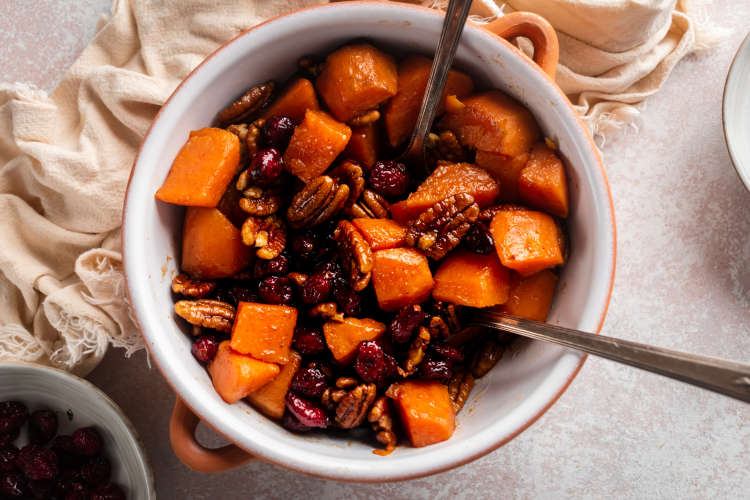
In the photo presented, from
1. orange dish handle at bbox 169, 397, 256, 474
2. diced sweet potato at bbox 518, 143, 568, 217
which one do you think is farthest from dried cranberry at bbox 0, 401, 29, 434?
diced sweet potato at bbox 518, 143, 568, 217

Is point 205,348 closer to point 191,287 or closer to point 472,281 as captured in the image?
point 191,287

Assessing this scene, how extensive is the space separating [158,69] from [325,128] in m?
0.58

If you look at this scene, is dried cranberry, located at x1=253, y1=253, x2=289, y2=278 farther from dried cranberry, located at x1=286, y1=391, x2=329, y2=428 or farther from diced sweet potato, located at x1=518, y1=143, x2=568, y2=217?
diced sweet potato, located at x1=518, y1=143, x2=568, y2=217

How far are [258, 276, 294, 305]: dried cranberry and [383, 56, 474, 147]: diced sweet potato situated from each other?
43 centimetres

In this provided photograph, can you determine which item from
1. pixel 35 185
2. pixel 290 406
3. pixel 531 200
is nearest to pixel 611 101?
pixel 531 200

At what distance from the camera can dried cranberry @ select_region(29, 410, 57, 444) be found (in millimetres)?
1594

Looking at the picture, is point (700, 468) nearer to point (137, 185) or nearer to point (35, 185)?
point (137, 185)

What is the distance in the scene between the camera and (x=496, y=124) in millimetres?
1342

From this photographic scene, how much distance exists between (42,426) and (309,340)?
82 centimetres

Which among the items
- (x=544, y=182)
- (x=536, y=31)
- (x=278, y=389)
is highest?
(x=536, y=31)

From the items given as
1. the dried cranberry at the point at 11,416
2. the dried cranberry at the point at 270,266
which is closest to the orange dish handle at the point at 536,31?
the dried cranberry at the point at 270,266

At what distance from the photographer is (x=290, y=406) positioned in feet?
4.29

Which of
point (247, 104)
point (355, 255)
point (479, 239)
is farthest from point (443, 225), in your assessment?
point (247, 104)

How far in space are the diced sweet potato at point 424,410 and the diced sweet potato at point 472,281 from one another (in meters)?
0.20
